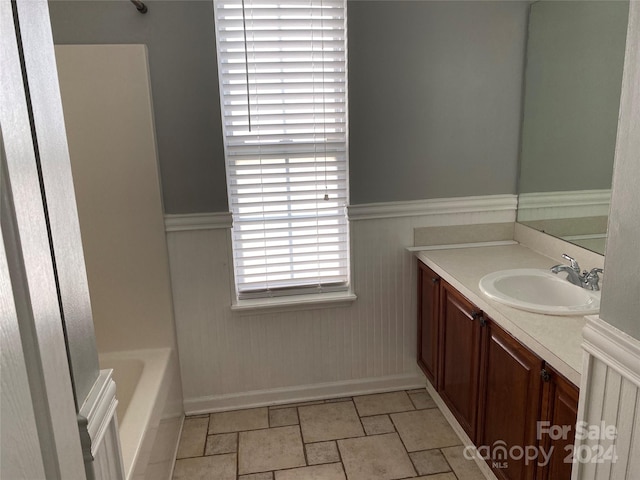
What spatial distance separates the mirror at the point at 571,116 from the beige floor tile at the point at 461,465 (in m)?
1.15

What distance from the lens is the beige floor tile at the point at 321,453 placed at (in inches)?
91.3

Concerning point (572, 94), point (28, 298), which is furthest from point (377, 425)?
point (28, 298)

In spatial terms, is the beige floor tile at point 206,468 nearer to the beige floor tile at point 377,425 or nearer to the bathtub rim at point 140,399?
the bathtub rim at point 140,399

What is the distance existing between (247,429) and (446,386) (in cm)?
109

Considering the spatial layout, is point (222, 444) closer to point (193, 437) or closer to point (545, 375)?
point (193, 437)

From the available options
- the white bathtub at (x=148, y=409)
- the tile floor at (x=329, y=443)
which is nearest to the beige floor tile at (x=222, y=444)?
the tile floor at (x=329, y=443)

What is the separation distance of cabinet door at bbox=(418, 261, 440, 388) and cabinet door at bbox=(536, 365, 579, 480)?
0.96 metres

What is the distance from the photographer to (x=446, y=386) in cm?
248

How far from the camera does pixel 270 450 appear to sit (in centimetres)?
241

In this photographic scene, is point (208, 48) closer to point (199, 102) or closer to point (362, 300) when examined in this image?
point (199, 102)

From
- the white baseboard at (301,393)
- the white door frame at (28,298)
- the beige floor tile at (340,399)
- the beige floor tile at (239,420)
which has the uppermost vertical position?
the white door frame at (28,298)

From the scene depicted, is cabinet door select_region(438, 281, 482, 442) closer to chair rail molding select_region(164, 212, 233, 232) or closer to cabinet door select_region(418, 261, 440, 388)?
cabinet door select_region(418, 261, 440, 388)

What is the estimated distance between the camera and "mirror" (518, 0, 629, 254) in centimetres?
205

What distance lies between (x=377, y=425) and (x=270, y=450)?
1.93 ft
